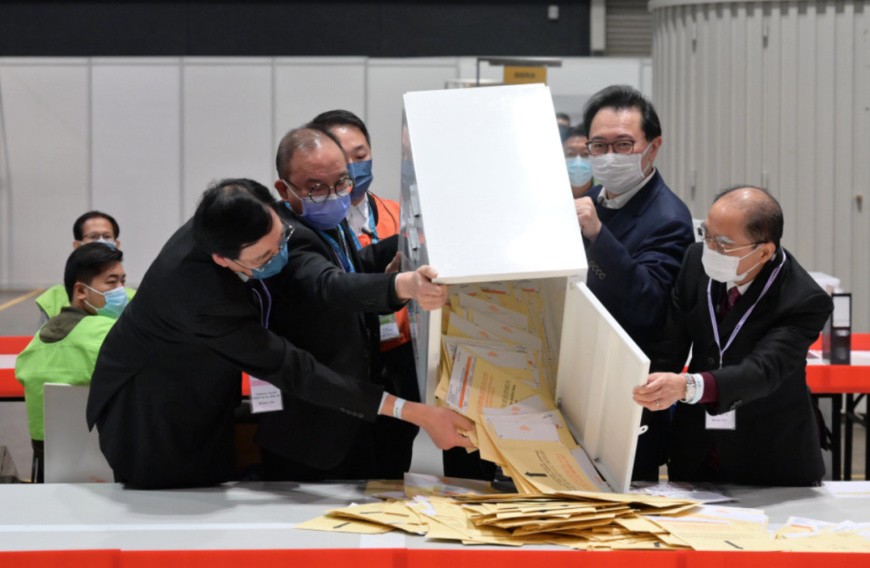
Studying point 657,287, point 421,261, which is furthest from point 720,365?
point 421,261

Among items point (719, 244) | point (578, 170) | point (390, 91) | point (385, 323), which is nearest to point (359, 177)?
point (385, 323)

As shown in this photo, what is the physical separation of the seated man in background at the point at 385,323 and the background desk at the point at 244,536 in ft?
1.73

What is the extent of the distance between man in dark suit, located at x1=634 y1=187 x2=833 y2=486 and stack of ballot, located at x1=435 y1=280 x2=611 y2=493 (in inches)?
12.8

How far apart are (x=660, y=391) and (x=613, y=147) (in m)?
0.85

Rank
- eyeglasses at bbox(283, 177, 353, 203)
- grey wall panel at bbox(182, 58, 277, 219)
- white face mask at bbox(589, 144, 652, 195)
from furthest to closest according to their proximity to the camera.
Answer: grey wall panel at bbox(182, 58, 277, 219) → white face mask at bbox(589, 144, 652, 195) → eyeglasses at bbox(283, 177, 353, 203)

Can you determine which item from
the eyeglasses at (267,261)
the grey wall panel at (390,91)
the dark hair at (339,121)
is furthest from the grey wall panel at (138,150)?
the eyeglasses at (267,261)

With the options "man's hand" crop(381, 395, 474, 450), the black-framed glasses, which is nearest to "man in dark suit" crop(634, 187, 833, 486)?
the black-framed glasses

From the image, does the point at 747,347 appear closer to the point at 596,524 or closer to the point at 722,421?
the point at 722,421

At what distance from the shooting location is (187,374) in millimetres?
2268

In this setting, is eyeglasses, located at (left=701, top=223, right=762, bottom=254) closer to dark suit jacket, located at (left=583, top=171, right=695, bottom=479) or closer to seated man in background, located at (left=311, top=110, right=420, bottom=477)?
dark suit jacket, located at (left=583, top=171, right=695, bottom=479)

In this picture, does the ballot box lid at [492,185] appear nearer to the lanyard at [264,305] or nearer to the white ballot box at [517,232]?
the white ballot box at [517,232]

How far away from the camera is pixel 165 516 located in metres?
2.10

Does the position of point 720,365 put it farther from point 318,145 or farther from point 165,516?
point 165,516

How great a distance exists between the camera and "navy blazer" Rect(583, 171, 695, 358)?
234 centimetres
